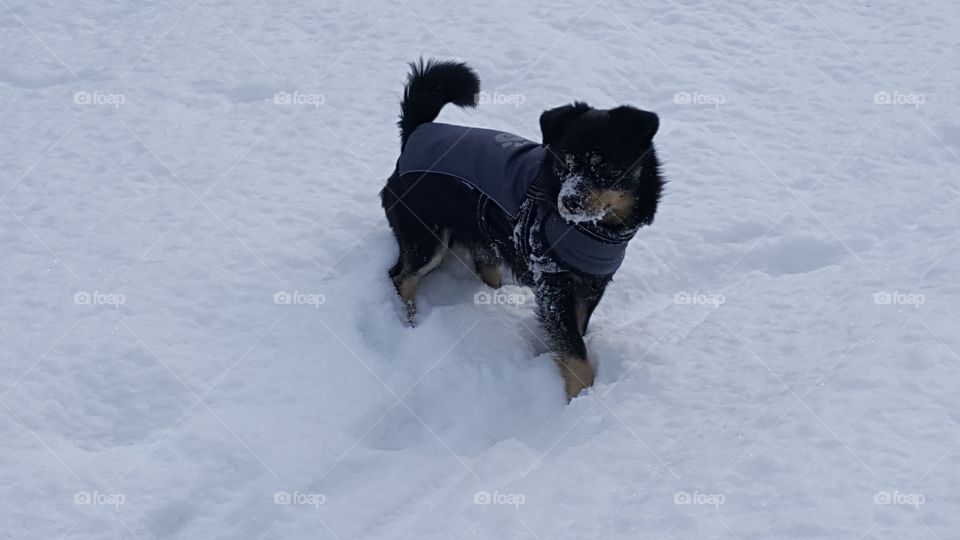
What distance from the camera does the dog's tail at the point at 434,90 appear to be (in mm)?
4754

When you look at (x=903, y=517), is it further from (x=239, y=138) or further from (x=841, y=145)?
(x=239, y=138)

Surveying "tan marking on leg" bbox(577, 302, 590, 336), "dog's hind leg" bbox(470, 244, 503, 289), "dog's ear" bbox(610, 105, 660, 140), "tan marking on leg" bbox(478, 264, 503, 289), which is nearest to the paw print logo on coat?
"dog's hind leg" bbox(470, 244, 503, 289)

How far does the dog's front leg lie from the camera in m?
4.35

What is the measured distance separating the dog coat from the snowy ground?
63 centimetres

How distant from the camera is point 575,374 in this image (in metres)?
4.37

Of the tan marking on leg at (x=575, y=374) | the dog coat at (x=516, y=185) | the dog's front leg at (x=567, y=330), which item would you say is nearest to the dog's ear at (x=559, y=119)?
the dog coat at (x=516, y=185)

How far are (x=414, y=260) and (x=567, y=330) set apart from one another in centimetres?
100

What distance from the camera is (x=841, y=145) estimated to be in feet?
20.3

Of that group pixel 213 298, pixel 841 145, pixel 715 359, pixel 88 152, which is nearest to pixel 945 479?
pixel 715 359

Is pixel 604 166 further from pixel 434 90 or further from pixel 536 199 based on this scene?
pixel 434 90

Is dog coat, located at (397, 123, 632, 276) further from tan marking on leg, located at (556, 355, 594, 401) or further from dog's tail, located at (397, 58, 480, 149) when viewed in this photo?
tan marking on leg, located at (556, 355, 594, 401)

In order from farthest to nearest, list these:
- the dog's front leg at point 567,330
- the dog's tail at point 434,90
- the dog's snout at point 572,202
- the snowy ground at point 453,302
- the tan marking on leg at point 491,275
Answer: the tan marking on leg at point 491,275
the dog's tail at point 434,90
the dog's front leg at point 567,330
the dog's snout at point 572,202
the snowy ground at point 453,302

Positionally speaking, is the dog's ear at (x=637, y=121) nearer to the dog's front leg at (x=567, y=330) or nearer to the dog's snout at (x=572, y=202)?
the dog's snout at (x=572, y=202)

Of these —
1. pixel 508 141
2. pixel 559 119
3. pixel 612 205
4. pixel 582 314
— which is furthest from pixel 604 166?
pixel 582 314
